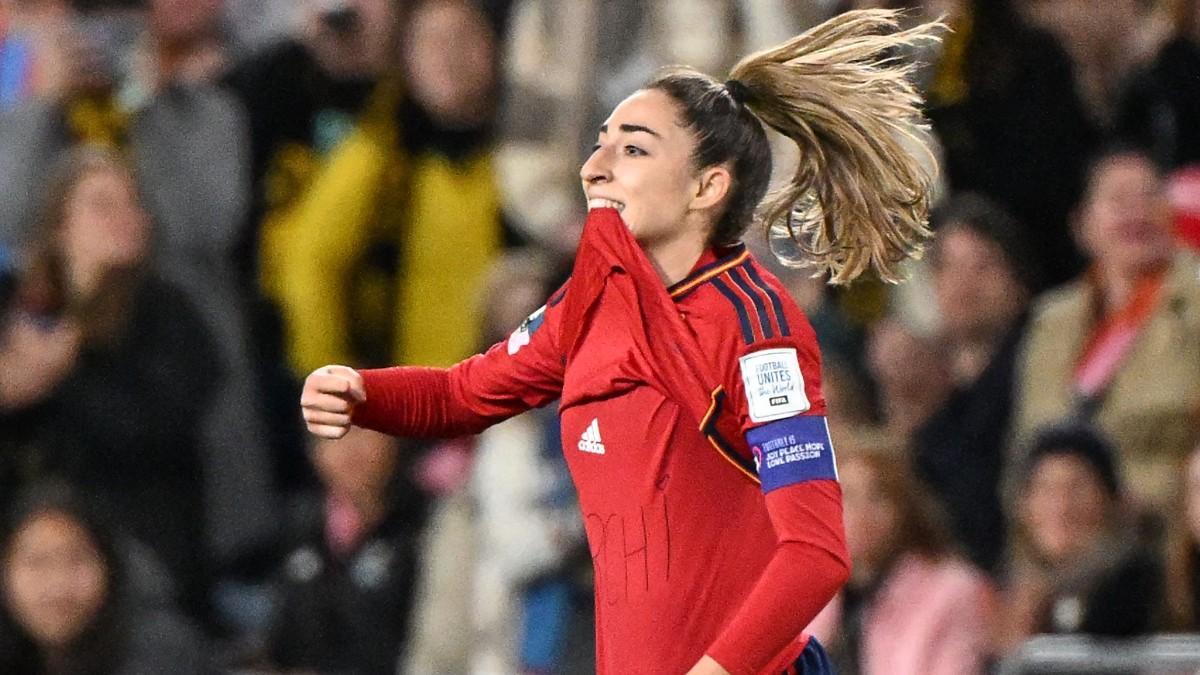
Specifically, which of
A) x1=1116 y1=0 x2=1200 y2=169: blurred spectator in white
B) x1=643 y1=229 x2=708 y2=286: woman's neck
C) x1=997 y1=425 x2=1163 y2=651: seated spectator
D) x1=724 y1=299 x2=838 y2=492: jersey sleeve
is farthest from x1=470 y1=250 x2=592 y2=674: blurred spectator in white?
x1=724 y1=299 x2=838 y2=492: jersey sleeve

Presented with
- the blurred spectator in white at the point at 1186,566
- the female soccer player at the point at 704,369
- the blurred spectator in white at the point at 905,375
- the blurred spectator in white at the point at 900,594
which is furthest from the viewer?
the blurred spectator in white at the point at 905,375

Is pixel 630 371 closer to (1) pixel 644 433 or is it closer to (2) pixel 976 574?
(1) pixel 644 433

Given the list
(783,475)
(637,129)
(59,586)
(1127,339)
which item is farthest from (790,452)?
(59,586)

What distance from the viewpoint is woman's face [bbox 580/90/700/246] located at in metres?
3.46

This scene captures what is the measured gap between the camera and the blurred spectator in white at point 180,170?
7684 mm

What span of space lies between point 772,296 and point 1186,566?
270 cm

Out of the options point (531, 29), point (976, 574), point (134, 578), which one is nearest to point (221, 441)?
point (134, 578)

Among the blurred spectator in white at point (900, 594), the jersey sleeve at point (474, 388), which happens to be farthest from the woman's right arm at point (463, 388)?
the blurred spectator in white at point (900, 594)

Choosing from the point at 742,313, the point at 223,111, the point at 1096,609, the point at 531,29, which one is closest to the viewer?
the point at 742,313

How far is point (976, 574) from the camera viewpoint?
5934 mm

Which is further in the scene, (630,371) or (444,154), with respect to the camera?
(444,154)

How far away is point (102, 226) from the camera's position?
7.63 meters

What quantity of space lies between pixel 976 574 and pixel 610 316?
2.82m

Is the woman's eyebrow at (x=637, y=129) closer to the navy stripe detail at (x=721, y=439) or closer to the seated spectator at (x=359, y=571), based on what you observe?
the navy stripe detail at (x=721, y=439)
